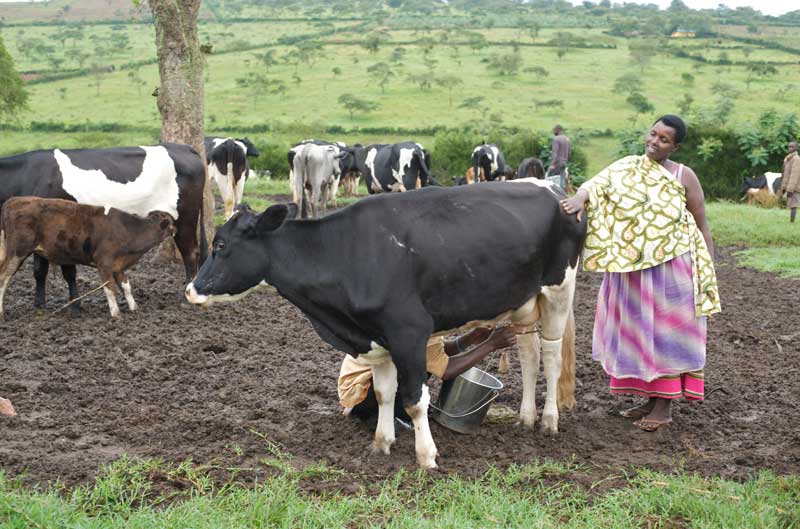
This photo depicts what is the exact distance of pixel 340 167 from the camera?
23.2m

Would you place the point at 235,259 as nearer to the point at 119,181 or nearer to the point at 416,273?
the point at 416,273

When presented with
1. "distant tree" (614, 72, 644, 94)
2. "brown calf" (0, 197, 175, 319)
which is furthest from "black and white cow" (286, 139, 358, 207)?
A: "distant tree" (614, 72, 644, 94)

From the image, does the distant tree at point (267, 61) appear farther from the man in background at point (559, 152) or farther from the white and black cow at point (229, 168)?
the white and black cow at point (229, 168)

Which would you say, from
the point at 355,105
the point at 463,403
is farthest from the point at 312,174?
the point at 355,105

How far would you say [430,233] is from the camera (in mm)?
5168

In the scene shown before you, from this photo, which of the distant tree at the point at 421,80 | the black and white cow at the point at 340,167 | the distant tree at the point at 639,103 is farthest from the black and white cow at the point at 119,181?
the distant tree at the point at 421,80

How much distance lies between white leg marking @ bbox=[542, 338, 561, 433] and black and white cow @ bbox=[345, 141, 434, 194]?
1532cm

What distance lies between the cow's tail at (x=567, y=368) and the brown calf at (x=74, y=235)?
4.89m

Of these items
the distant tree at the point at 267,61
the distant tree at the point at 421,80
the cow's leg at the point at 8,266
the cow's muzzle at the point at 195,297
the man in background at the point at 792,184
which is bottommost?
the distant tree at the point at 267,61

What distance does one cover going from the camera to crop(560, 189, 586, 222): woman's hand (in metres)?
5.54

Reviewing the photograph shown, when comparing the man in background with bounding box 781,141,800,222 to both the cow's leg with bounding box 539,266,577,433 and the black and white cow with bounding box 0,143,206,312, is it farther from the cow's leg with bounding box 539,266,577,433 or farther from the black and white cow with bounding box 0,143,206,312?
the cow's leg with bounding box 539,266,577,433

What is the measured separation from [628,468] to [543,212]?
1.63 metres

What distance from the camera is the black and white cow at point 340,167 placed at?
19500 millimetres

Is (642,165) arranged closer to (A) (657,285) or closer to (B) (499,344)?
(A) (657,285)
